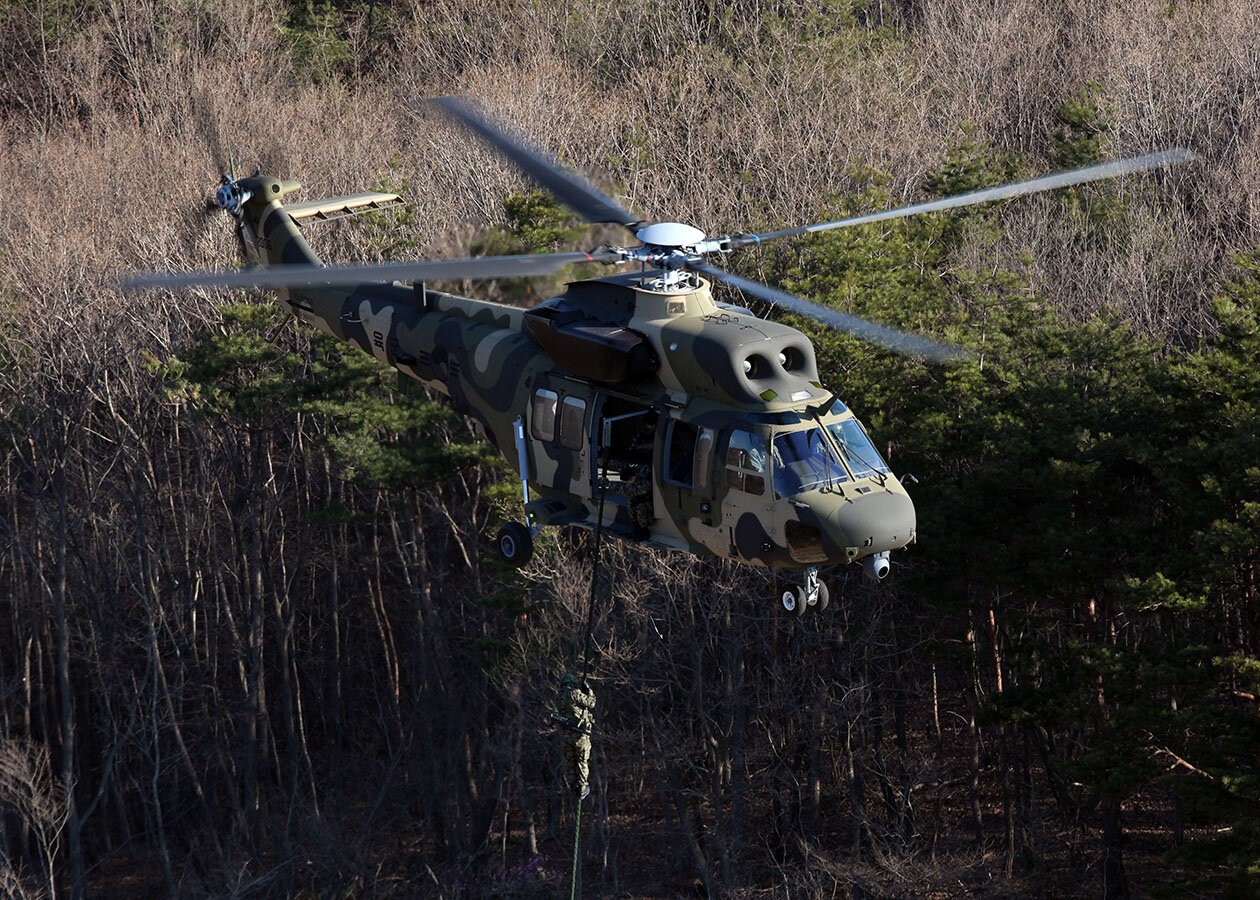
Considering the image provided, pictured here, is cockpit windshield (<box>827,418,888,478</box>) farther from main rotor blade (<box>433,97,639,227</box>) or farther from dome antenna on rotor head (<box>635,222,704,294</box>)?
main rotor blade (<box>433,97,639,227</box>)

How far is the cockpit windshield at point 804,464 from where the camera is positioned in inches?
497

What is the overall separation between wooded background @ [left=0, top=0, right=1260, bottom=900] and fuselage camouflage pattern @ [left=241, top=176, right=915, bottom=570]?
71.3 inches

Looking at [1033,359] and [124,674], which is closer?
[1033,359]

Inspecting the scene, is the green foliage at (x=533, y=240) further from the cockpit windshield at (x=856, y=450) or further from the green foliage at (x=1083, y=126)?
the green foliage at (x=1083, y=126)

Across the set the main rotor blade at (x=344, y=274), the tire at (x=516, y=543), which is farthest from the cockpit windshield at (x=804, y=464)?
the tire at (x=516, y=543)

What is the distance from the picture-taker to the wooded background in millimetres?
21953

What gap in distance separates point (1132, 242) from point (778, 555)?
21.8 m

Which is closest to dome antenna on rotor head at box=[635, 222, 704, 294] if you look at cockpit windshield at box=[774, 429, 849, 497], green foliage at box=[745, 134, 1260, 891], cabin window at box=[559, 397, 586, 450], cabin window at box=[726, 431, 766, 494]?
cabin window at box=[559, 397, 586, 450]

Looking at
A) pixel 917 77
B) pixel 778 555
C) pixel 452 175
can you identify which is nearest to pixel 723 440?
pixel 778 555

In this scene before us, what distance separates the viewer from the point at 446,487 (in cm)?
3525

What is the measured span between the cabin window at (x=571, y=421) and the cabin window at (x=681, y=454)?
0.98 m

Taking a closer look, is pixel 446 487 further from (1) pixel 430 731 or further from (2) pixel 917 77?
(2) pixel 917 77

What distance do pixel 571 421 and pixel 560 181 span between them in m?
2.28

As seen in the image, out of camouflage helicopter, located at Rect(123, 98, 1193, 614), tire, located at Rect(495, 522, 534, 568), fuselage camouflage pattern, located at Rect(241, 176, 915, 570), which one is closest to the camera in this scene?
camouflage helicopter, located at Rect(123, 98, 1193, 614)
